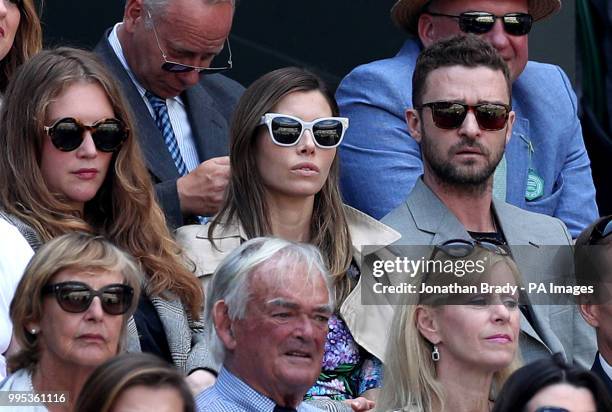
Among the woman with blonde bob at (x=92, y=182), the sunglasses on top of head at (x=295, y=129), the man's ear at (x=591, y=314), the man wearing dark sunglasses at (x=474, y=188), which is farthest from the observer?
the man wearing dark sunglasses at (x=474, y=188)

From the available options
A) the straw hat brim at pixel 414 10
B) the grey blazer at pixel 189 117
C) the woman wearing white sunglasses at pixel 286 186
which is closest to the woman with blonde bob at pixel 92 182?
the woman wearing white sunglasses at pixel 286 186

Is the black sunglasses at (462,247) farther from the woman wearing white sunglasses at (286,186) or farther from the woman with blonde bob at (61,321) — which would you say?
the woman with blonde bob at (61,321)

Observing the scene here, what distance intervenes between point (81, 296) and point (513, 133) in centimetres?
238

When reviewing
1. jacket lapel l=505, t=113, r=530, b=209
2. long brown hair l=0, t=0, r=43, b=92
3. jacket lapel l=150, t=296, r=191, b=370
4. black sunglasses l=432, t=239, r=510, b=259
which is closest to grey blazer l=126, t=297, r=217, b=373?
jacket lapel l=150, t=296, r=191, b=370

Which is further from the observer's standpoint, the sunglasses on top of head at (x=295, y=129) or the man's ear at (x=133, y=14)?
the man's ear at (x=133, y=14)

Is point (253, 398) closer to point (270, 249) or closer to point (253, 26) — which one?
point (270, 249)

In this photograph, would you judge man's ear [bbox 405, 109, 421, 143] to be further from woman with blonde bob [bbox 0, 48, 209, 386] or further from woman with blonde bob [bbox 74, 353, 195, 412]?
woman with blonde bob [bbox 74, 353, 195, 412]

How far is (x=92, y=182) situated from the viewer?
536 centimetres

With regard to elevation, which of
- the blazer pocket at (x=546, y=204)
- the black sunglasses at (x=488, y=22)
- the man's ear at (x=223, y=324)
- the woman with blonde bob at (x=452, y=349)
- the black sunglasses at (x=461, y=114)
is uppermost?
the black sunglasses at (x=488, y=22)

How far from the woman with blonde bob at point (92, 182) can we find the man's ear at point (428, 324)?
0.65 meters

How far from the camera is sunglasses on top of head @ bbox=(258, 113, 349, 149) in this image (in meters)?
5.65

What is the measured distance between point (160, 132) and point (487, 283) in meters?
1.47

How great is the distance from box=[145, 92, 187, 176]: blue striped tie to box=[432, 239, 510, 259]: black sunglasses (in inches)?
43.9

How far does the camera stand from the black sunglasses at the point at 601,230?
559 centimetres
